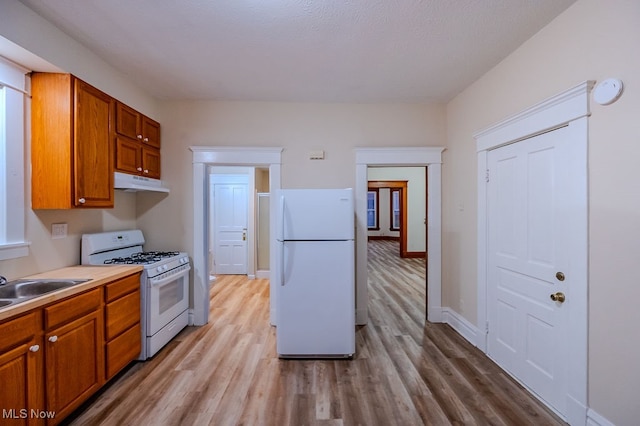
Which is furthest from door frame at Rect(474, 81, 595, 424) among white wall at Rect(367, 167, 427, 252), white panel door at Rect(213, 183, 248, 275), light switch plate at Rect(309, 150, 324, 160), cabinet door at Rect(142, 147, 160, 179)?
white wall at Rect(367, 167, 427, 252)

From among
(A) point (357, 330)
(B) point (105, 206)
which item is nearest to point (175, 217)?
(B) point (105, 206)

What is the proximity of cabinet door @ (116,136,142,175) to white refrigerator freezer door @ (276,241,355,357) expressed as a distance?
171 centimetres

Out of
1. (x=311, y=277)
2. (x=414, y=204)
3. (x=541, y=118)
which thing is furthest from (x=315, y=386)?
(x=414, y=204)

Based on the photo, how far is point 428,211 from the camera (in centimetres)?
365

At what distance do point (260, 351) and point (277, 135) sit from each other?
242cm

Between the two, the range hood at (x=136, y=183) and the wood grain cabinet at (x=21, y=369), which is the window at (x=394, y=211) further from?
the wood grain cabinet at (x=21, y=369)

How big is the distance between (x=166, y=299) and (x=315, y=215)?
1.75 meters

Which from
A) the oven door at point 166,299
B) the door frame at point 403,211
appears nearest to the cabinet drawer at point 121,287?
the oven door at point 166,299

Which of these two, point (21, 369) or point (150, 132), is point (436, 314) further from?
point (150, 132)

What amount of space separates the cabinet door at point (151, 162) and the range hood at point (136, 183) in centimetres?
6

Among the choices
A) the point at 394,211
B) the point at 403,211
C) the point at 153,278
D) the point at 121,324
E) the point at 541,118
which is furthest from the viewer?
the point at 394,211

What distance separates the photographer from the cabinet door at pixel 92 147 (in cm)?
221

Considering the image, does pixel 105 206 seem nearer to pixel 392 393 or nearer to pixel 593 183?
pixel 392 393

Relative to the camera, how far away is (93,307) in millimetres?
2064
